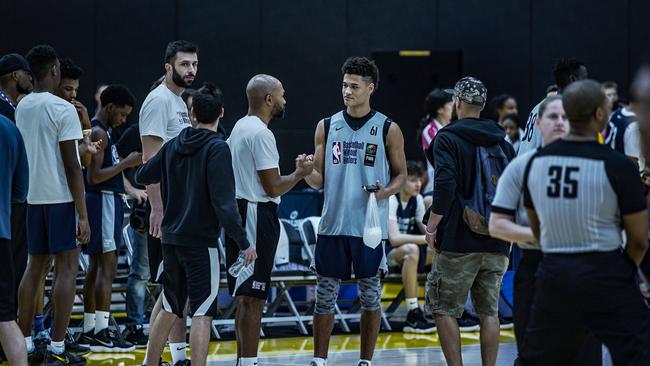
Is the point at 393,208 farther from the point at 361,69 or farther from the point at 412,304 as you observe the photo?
the point at 361,69

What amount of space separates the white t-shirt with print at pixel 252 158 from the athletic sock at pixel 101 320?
199 cm

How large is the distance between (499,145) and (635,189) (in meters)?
1.93

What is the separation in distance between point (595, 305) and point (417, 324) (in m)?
4.91

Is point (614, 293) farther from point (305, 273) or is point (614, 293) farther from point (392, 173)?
point (305, 273)

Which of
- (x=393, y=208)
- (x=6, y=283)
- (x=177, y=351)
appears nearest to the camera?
(x=6, y=283)

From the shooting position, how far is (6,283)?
5.40m

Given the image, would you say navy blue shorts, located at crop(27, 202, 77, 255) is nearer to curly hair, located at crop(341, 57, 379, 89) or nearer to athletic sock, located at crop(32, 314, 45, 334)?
athletic sock, located at crop(32, 314, 45, 334)

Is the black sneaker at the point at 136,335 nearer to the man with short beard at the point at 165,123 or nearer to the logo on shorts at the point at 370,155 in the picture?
the man with short beard at the point at 165,123

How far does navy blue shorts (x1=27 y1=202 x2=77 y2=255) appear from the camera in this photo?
6.77 metres

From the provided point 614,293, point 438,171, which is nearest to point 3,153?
point 438,171

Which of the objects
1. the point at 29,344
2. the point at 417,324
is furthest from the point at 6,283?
the point at 417,324

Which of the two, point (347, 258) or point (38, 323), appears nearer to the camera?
point (347, 258)

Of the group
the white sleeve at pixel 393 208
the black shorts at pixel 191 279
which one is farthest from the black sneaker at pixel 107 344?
the white sleeve at pixel 393 208

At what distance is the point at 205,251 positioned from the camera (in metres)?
5.84
